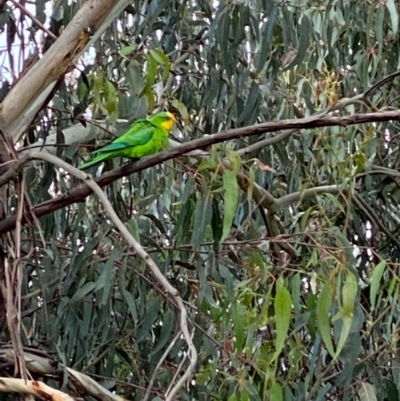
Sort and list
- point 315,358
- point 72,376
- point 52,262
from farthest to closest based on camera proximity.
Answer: point 52,262
point 315,358
point 72,376

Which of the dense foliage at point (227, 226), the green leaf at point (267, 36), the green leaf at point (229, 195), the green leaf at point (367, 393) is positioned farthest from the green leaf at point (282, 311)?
the green leaf at point (267, 36)

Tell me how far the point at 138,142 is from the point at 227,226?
40cm

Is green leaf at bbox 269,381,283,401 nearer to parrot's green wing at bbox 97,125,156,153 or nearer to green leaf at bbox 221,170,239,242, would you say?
green leaf at bbox 221,170,239,242

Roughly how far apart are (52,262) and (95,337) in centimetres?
21

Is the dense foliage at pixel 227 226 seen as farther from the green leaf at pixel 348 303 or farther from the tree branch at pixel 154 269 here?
the tree branch at pixel 154 269

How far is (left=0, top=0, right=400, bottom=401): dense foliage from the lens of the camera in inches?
56.9

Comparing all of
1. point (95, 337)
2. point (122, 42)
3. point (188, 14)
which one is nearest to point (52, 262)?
point (95, 337)

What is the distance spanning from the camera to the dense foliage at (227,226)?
1445mm

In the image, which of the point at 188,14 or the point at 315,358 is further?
the point at 188,14

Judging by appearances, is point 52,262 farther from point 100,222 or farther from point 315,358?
point 315,358

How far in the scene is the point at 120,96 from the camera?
75.0 inches

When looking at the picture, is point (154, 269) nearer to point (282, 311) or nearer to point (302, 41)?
point (282, 311)

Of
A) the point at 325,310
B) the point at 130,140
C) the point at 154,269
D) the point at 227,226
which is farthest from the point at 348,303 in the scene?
the point at 130,140

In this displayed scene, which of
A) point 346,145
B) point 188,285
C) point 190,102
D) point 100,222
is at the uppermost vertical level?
point 190,102
